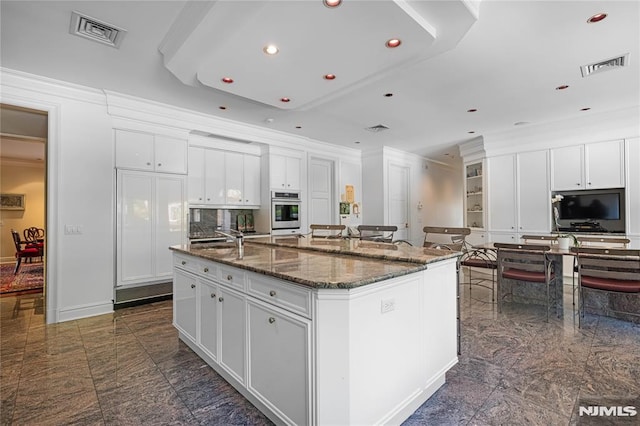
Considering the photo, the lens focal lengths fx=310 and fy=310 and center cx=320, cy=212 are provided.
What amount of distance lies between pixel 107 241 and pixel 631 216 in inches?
290

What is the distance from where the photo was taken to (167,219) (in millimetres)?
4328

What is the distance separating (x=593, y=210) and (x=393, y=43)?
4.84m

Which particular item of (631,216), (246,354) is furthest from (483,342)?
(631,216)

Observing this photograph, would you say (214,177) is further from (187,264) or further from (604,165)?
(604,165)

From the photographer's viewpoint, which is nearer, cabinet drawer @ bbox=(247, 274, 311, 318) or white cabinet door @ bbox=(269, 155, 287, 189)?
cabinet drawer @ bbox=(247, 274, 311, 318)

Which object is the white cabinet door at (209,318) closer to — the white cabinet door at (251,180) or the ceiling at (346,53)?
the ceiling at (346,53)

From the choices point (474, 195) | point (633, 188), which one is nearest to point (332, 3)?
point (633, 188)

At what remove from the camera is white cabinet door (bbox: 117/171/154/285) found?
13.0 feet

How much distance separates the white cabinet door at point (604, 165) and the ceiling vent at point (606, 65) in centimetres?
225

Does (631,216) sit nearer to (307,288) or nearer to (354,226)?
(354,226)

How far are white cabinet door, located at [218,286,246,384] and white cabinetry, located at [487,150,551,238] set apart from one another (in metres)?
5.60

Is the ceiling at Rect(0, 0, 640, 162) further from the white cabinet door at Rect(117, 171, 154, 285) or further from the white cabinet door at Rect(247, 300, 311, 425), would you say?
the white cabinet door at Rect(247, 300, 311, 425)

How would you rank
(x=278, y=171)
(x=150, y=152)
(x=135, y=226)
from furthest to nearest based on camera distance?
(x=278, y=171) → (x=150, y=152) → (x=135, y=226)

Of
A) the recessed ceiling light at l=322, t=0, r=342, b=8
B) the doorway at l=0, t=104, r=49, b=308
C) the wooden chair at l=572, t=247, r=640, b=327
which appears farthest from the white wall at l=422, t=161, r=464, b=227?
the doorway at l=0, t=104, r=49, b=308
